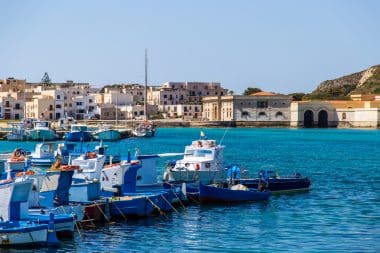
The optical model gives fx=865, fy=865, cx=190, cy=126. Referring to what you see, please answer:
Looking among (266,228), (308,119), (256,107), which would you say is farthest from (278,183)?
(308,119)

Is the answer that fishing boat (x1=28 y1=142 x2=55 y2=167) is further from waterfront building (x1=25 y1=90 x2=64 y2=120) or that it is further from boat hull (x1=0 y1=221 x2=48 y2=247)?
waterfront building (x1=25 y1=90 x2=64 y2=120)

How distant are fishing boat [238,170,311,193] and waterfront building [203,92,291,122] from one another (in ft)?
392

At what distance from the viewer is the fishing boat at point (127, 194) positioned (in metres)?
29.6

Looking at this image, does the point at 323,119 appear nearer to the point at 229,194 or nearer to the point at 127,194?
the point at 229,194

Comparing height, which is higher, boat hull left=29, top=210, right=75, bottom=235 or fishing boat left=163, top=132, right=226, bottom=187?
fishing boat left=163, top=132, right=226, bottom=187

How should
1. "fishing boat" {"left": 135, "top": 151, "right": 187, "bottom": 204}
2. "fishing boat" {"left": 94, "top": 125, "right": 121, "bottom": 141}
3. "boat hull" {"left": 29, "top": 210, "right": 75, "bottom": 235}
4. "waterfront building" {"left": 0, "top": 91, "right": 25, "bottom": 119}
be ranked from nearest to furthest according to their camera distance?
"boat hull" {"left": 29, "top": 210, "right": 75, "bottom": 235}, "fishing boat" {"left": 135, "top": 151, "right": 187, "bottom": 204}, "fishing boat" {"left": 94, "top": 125, "right": 121, "bottom": 141}, "waterfront building" {"left": 0, "top": 91, "right": 25, "bottom": 119}

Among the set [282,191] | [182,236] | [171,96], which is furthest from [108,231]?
[171,96]

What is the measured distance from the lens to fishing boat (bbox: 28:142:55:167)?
2156 inches

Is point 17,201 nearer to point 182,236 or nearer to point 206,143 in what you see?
point 182,236

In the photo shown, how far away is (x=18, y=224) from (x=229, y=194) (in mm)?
12937

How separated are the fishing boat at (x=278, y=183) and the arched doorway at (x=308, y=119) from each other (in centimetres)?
12384

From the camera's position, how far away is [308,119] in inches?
6555

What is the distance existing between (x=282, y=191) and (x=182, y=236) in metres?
13.2

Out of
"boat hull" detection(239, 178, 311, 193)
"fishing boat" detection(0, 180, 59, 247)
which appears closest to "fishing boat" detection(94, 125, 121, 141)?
"boat hull" detection(239, 178, 311, 193)
